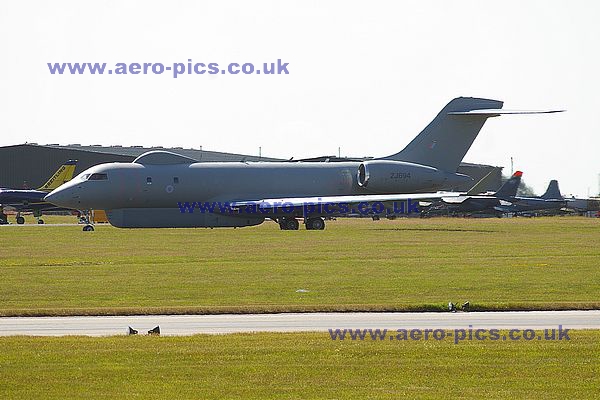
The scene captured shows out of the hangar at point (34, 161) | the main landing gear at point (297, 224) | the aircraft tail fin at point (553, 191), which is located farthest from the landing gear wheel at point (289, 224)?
the aircraft tail fin at point (553, 191)

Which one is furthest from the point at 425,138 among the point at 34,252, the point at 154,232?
the point at 34,252

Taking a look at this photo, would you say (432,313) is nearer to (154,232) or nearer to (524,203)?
Result: (154,232)

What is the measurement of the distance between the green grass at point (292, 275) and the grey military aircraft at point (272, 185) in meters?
9.65

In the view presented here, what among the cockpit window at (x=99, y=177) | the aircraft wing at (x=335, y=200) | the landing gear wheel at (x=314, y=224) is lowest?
the landing gear wheel at (x=314, y=224)

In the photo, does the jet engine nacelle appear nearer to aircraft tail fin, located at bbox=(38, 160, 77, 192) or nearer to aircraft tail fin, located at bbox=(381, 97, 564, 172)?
aircraft tail fin, located at bbox=(381, 97, 564, 172)

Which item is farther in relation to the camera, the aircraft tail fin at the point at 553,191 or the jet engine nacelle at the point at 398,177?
the aircraft tail fin at the point at 553,191

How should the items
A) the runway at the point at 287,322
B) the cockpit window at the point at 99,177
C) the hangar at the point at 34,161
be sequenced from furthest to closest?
1. the hangar at the point at 34,161
2. the cockpit window at the point at 99,177
3. the runway at the point at 287,322

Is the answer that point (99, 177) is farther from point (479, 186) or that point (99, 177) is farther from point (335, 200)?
point (479, 186)

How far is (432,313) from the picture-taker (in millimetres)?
21938

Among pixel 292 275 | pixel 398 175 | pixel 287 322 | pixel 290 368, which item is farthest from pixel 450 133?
pixel 290 368

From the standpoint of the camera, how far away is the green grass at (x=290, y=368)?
42.1ft

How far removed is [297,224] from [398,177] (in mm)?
6752

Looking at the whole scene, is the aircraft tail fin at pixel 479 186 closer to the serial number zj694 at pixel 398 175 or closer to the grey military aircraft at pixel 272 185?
the grey military aircraft at pixel 272 185

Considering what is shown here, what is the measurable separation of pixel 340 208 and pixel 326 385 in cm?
5077
